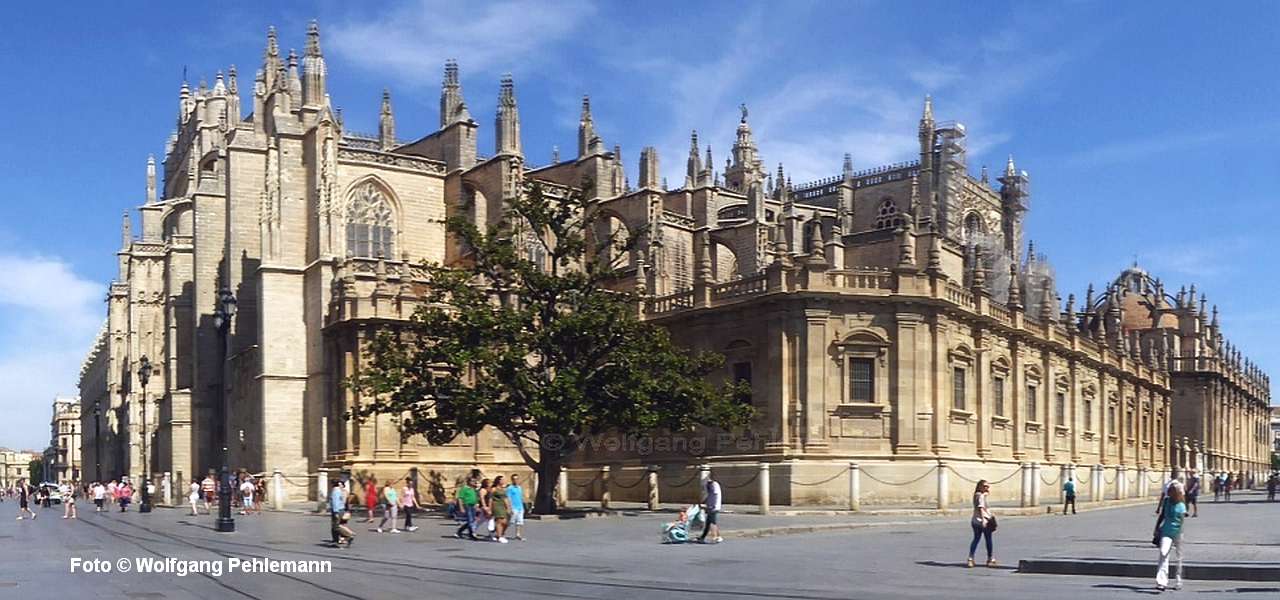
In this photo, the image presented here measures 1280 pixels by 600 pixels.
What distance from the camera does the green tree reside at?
104 feet

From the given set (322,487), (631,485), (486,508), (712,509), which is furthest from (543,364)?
(322,487)

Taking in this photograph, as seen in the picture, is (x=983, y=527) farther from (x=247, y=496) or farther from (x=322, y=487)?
(x=247, y=496)

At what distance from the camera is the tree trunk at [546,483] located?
32.4 meters

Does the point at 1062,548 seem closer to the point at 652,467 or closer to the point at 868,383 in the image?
the point at 868,383

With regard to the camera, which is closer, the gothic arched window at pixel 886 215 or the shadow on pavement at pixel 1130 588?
the shadow on pavement at pixel 1130 588

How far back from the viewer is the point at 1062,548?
21.1 metres

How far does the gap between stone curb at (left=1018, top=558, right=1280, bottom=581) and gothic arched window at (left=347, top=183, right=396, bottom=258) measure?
36.4 m

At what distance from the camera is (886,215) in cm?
7838

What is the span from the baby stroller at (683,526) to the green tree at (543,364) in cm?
716

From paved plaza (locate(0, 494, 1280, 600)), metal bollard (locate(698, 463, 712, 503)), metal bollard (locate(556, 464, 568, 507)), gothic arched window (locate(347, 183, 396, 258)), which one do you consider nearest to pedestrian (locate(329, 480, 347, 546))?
paved plaza (locate(0, 494, 1280, 600))

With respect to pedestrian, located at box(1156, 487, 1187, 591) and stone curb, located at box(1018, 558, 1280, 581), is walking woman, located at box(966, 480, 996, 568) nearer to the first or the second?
stone curb, located at box(1018, 558, 1280, 581)

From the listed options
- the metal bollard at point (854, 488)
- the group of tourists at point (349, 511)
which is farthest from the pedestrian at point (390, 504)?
the metal bollard at point (854, 488)

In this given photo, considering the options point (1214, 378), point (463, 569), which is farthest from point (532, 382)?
point (1214, 378)

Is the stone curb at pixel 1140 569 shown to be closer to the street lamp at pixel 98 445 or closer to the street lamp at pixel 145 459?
the street lamp at pixel 145 459
